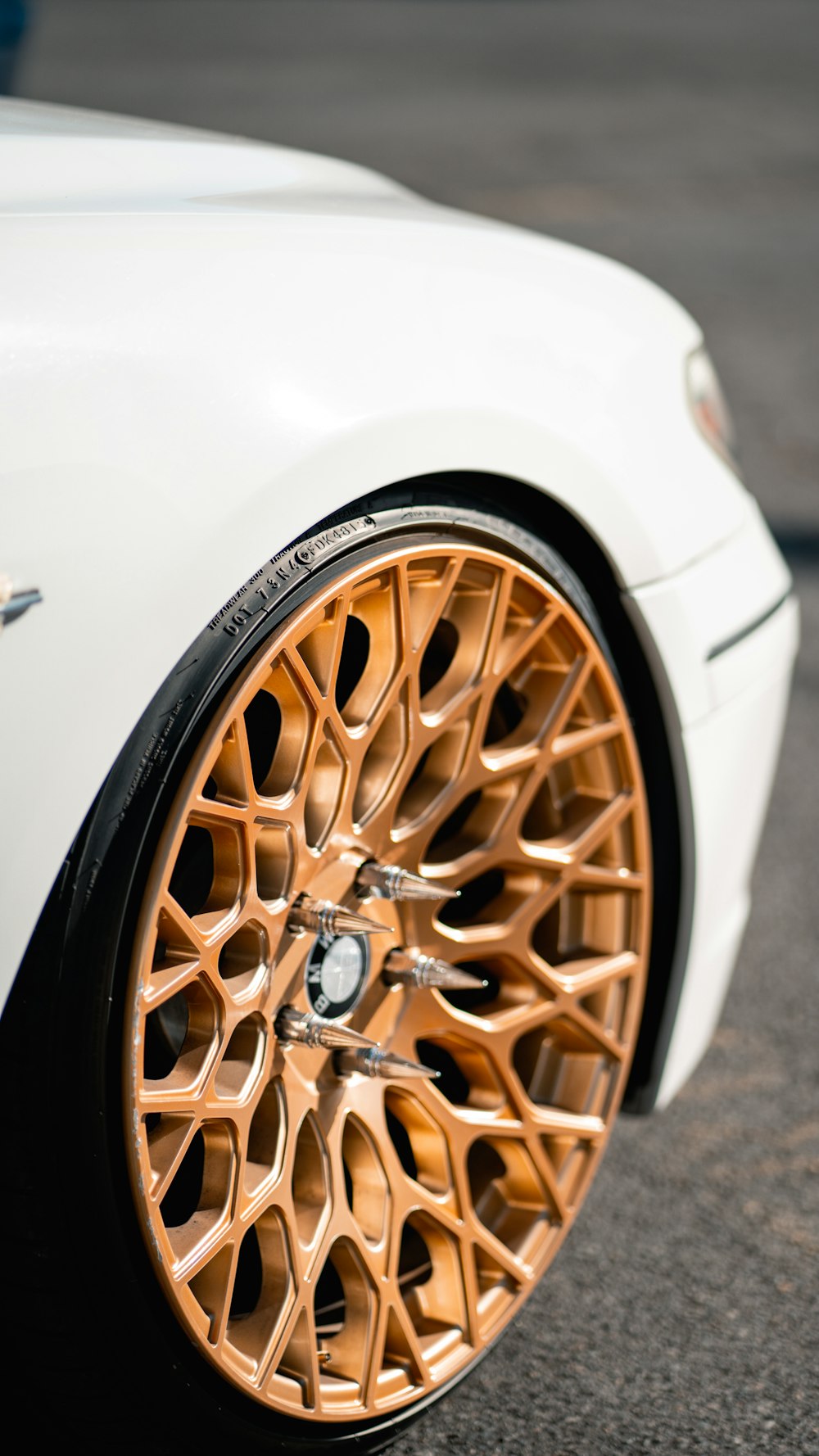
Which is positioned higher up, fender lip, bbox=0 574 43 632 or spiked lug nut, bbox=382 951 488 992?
fender lip, bbox=0 574 43 632

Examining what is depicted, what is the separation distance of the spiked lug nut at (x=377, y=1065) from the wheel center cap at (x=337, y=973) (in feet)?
0.16

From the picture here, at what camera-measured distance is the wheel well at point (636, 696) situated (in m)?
1.70

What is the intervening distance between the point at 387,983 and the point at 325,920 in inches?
7.5

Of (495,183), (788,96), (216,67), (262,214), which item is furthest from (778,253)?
(262,214)

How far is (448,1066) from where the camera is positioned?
201 centimetres

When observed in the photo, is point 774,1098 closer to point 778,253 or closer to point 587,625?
point 587,625

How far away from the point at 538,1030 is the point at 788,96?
38.0 ft

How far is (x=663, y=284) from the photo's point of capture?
7238mm

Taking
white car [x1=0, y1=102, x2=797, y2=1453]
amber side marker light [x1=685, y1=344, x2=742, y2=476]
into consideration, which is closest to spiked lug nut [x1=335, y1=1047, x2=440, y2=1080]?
white car [x1=0, y1=102, x2=797, y2=1453]

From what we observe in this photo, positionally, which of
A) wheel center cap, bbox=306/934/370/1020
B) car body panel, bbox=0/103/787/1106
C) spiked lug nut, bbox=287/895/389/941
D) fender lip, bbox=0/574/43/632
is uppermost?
car body panel, bbox=0/103/787/1106

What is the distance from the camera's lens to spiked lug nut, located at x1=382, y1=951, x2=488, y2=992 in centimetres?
173

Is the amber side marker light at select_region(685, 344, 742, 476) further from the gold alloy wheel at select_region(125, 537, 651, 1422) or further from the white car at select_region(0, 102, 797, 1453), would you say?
the gold alloy wheel at select_region(125, 537, 651, 1422)

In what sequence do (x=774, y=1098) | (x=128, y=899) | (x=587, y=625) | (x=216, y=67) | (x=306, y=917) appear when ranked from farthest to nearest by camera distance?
1. (x=216, y=67)
2. (x=774, y=1098)
3. (x=587, y=625)
4. (x=306, y=917)
5. (x=128, y=899)

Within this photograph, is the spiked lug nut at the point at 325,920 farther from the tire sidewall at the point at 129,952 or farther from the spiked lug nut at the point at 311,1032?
the tire sidewall at the point at 129,952
